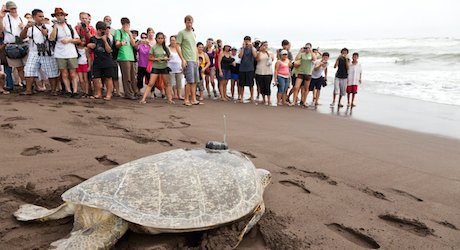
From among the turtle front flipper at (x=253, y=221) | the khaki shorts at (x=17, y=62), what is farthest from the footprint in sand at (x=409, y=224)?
the khaki shorts at (x=17, y=62)

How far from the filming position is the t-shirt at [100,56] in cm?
619

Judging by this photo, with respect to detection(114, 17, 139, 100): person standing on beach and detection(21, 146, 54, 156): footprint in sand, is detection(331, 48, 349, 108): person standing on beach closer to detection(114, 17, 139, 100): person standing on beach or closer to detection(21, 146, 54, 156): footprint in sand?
detection(114, 17, 139, 100): person standing on beach

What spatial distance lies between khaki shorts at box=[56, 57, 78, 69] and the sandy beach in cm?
67

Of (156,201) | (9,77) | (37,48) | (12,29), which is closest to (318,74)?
(37,48)

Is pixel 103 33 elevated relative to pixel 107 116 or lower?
elevated

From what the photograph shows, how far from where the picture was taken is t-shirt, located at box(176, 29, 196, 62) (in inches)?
258

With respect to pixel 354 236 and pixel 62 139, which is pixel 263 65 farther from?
pixel 354 236

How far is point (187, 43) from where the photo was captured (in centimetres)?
659

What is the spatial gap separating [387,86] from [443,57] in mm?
10331

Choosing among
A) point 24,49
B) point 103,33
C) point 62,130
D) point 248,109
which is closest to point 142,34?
point 103,33

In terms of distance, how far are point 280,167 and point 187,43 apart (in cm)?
399

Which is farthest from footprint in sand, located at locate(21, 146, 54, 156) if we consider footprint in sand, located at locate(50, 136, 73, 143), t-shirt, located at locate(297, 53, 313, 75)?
t-shirt, located at locate(297, 53, 313, 75)

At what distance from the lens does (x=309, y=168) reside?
3.62 meters

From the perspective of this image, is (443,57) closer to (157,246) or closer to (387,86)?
(387,86)
